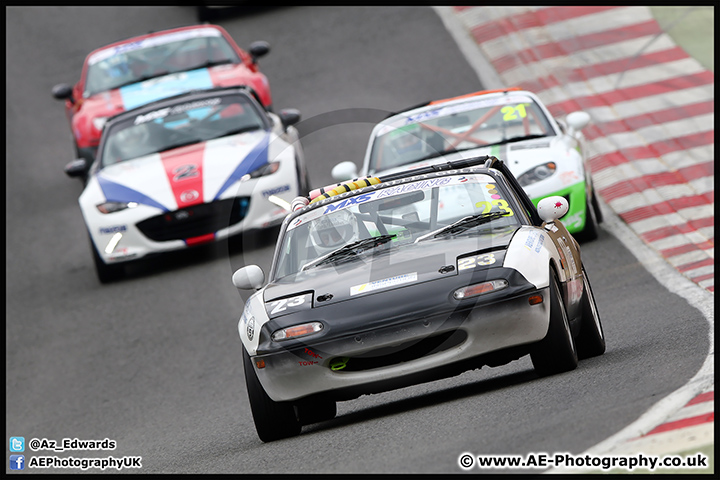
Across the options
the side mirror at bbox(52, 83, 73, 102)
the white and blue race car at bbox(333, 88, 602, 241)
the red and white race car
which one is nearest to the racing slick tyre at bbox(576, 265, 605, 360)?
the white and blue race car at bbox(333, 88, 602, 241)

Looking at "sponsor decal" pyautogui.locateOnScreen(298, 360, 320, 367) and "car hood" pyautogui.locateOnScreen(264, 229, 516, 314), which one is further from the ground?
A: "car hood" pyautogui.locateOnScreen(264, 229, 516, 314)

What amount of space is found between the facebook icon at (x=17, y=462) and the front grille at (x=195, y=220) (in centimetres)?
400

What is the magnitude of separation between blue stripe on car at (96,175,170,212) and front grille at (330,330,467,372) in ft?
22.0

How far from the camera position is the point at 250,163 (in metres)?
12.9

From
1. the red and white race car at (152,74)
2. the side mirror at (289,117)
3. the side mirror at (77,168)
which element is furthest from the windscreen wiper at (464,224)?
the red and white race car at (152,74)

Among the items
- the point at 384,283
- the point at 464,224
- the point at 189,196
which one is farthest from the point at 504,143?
the point at 384,283

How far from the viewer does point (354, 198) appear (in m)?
7.40

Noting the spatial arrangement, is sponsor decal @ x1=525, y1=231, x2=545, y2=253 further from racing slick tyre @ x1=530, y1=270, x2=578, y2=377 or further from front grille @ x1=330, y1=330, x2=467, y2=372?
front grille @ x1=330, y1=330, x2=467, y2=372

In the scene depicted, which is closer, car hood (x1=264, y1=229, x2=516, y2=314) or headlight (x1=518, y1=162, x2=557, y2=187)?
car hood (x1=264, y1=229, x2=516, y2=314)

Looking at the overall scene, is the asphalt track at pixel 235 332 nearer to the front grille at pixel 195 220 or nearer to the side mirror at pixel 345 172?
the front grille at pixel 195 220

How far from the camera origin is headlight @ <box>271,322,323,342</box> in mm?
6160

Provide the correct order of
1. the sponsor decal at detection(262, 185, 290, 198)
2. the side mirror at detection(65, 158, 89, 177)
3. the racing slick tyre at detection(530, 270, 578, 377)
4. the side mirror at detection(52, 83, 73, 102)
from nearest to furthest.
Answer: the racing slick tyre at detection(530, 270, 578, 377), the sponsor decal at detection(262, 185, 290, 198), the side mirror at detection(65, 158, 89, 177), the side mirror at detection(52, 83, 73, 102)

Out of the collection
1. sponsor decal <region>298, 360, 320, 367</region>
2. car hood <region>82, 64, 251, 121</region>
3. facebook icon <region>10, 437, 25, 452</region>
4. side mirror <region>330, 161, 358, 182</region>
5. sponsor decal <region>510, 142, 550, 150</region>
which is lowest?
car hood <region>82, 64, 251, 121</region>

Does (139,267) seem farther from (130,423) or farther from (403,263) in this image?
(403,263)
